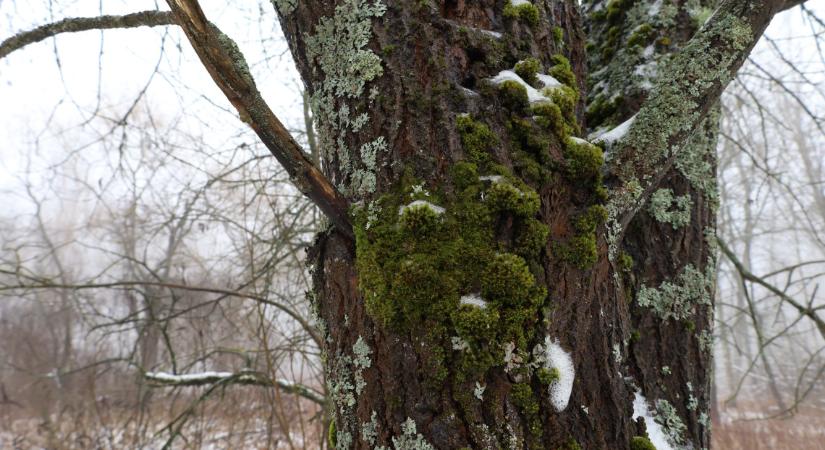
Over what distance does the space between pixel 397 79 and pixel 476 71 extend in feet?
0.58

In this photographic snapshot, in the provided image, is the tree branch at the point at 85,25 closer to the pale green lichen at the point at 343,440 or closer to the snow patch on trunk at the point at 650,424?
the pale green lichen at the point at 343,440

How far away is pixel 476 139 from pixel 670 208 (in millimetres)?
848

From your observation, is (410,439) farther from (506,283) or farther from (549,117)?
(549,117)

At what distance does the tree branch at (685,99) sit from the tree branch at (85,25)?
1.39m

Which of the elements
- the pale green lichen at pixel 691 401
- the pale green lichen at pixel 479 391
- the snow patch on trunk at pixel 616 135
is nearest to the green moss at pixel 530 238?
the pale green lichen at pixel 479 391

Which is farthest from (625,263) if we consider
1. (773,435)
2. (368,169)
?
(773,435)

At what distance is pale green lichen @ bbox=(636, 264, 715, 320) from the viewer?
1357 millimetres

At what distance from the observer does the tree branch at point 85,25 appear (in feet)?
4.99

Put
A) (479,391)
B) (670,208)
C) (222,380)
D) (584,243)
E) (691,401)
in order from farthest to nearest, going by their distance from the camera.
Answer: (222,380)
(670,208)
(691,401)
(584,243)
(479,391)

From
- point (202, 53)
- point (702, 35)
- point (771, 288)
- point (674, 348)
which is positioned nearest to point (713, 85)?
point (702, 35)

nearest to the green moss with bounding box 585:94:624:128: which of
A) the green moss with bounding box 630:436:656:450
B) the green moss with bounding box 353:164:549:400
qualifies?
the green moss with bounding box 353:164:549:400

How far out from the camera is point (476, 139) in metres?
0.94

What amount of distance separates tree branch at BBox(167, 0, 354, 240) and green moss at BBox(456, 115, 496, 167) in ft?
0.93

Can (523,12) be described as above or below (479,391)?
above
